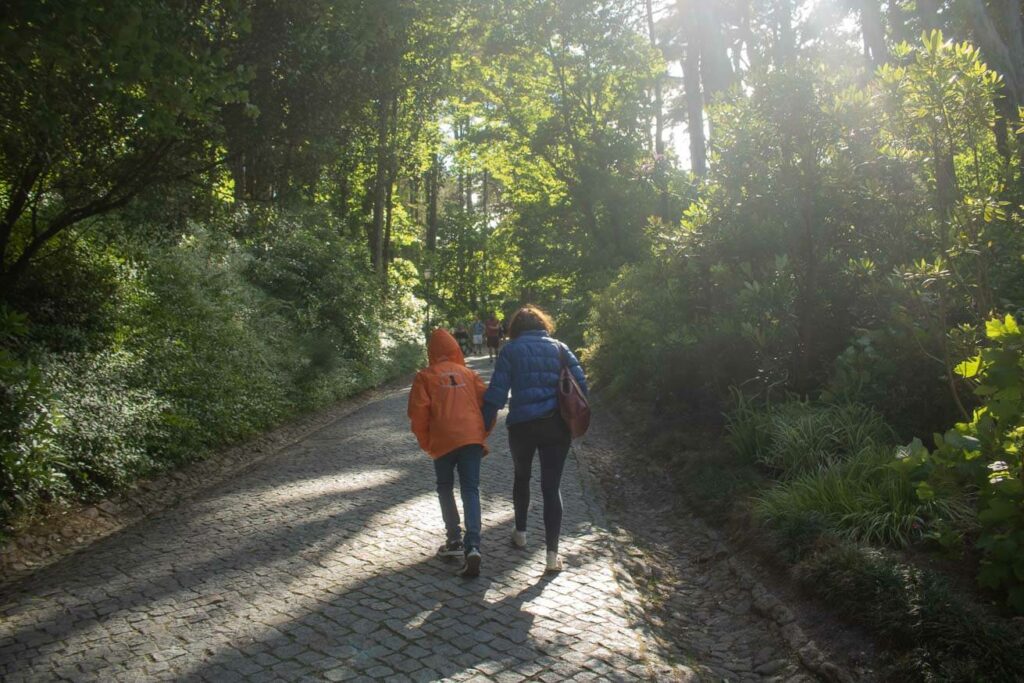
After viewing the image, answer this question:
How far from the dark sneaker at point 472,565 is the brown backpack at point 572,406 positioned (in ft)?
3.64

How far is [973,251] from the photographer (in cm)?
633

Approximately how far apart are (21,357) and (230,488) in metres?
2.49

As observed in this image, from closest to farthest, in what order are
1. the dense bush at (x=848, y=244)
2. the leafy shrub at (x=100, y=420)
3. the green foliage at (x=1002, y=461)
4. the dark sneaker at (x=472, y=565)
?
the green foliage at (x=1002, y=461)
the dark sneaker at (x=472, y=565)
the dense bush at (x=848, y=244)
the leafy shrub at (x=100, y=420)

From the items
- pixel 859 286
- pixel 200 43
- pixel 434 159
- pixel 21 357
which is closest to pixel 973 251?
pixel 859 286

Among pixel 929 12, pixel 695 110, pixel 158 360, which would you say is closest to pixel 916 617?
pixel 929 12

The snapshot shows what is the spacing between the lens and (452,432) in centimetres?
604

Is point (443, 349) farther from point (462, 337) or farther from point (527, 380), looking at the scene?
point (462, 337)

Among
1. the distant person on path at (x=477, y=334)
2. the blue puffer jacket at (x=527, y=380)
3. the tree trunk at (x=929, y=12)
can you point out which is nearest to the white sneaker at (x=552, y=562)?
the blue puffer jacket at (x=527, y=380)

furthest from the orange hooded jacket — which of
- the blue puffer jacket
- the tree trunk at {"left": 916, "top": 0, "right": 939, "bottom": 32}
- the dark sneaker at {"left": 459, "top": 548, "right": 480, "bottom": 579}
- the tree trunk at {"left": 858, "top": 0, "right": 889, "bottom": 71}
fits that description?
the tree trunk at {"left": 858, "top": 0, "right": 889, "bottom": 71}

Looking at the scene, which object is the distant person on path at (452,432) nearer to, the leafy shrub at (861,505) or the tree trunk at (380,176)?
the leafy shrub at (861,505)

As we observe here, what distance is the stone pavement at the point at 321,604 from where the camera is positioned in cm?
443

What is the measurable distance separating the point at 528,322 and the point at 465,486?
51.8 inches

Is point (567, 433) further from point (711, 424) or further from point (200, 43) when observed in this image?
point (200, 43)

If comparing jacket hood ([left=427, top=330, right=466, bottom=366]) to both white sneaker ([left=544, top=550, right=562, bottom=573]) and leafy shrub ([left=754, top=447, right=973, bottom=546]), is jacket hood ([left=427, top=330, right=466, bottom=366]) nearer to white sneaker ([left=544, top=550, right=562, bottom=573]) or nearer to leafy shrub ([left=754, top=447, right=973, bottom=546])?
white sneaker ([left=544, top=550, right=562, bottom=573])
